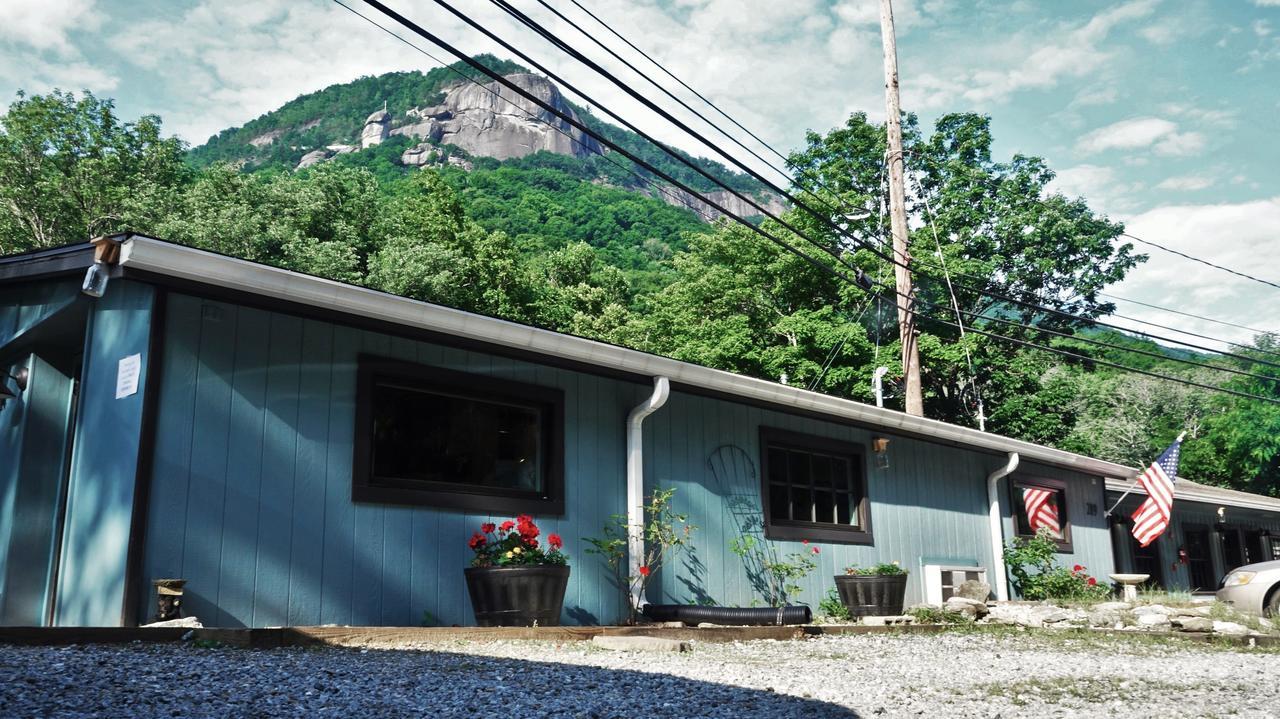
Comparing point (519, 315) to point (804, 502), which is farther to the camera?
point (519, 315)

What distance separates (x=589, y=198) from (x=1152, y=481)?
120ft

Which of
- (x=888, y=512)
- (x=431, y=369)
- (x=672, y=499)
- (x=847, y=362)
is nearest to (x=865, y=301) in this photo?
(x=847, y=362)

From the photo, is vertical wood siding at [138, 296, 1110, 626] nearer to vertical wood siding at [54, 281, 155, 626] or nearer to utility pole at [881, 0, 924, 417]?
vertical wood siding at [54, 281, 155, 626]

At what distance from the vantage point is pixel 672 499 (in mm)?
8539

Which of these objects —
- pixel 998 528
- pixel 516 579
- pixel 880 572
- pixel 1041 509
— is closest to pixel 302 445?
pixel 516 579

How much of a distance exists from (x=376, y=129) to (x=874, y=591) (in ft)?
237

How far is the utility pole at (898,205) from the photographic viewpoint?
47.4 ft

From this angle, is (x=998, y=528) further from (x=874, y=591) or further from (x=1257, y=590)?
(x=874, y=591)

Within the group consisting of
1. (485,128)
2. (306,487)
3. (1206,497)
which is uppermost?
(485,128)

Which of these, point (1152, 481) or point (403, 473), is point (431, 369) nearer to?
point (403, 473)

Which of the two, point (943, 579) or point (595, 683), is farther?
point (943, 579)

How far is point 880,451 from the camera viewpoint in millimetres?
10781

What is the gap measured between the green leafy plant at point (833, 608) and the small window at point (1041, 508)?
15.3 ft

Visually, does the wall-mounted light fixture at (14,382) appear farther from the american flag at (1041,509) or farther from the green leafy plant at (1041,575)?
the american flag at (1041,509)
